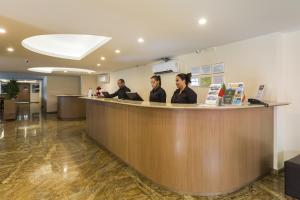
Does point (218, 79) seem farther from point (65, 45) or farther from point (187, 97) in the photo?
point (65, 45)

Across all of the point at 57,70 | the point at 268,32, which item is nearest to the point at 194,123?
the point at 268,32

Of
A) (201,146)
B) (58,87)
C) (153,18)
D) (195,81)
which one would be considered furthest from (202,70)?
(58,87)

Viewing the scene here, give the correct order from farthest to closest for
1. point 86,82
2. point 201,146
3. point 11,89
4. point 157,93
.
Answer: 1. point 86,82
2. point 11,89
3. point 157,93
4. point 201,146

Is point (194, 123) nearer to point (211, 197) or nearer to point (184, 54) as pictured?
point (211, 197)

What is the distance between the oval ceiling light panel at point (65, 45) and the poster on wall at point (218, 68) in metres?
2.69

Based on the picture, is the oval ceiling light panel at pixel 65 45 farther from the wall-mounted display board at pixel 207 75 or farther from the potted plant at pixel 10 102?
the potted plant at pixel 10 102

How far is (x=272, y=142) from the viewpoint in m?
3.04

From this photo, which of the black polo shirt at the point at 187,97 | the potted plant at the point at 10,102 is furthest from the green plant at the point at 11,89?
the black polo shirt at the point at 187,97

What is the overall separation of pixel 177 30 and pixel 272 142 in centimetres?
237

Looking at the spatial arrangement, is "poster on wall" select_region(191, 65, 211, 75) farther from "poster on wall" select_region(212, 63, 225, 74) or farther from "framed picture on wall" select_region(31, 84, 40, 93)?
"framed picture on wall" select_region(31, 84, 40, 93)

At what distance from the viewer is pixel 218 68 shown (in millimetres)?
4035

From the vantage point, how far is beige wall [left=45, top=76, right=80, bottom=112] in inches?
440

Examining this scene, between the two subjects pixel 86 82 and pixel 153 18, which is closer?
pixel 153 18

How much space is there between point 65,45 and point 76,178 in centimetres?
442
